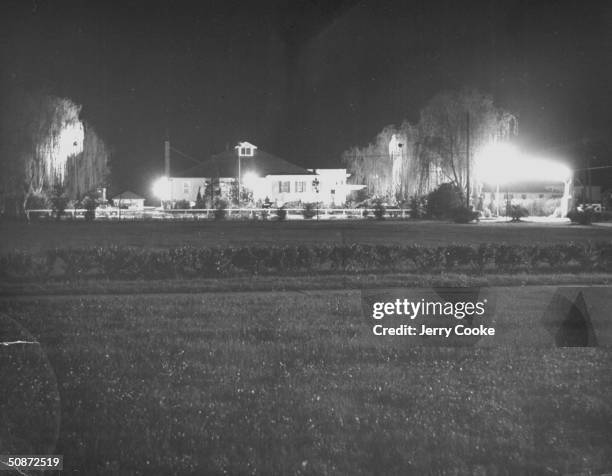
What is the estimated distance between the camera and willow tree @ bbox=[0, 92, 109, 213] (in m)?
55.7

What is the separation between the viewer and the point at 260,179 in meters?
75.4

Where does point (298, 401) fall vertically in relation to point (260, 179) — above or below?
below

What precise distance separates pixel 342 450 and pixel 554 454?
5.16 feet

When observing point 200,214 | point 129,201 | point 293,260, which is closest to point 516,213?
point 200,214

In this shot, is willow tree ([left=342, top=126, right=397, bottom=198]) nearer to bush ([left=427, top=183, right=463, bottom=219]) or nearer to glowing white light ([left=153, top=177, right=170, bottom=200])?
glowing white light ([left=153, top=177, right=170, bottom=200])

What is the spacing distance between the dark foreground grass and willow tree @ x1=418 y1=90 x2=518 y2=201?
50.4m

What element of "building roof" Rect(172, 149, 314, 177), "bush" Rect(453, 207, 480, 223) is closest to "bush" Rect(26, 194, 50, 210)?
"building roof" Rect(172, 149, 314, 177)

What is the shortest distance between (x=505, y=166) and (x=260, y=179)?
25500 mm

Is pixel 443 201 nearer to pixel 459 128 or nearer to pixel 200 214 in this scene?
pixel 459 128

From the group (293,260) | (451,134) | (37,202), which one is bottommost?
(293,260)

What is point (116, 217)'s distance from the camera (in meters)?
52.7

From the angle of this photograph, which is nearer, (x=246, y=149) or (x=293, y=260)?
(x=293, y=260)

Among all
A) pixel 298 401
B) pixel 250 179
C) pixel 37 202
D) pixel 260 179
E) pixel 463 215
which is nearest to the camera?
pixel 298 401

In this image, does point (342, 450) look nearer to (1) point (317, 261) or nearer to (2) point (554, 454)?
(2) point (554, 454)
